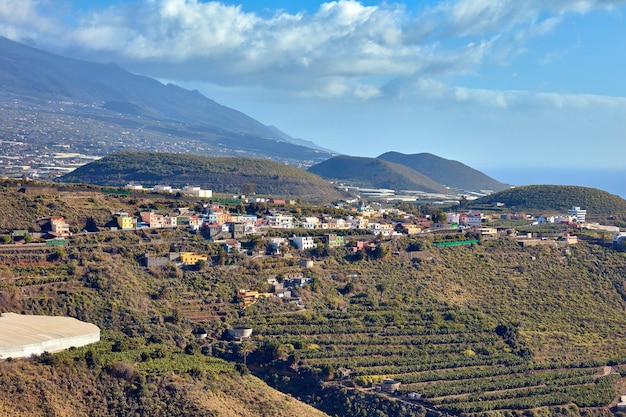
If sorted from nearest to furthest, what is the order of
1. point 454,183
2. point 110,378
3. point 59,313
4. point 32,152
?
point 110,378
point 59,313
point 32,152
point 454,183

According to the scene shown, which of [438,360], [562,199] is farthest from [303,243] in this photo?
[562,199]

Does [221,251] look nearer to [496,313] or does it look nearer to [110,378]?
[496,313]

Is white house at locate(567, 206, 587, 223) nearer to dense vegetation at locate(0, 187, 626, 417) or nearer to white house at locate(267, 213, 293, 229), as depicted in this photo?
dense vegetation at locate(0, 187, 626, 417)

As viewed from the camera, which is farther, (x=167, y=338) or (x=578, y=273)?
(x=578, y=273)

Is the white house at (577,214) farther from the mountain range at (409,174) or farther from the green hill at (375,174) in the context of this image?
the green hill at (375,174)

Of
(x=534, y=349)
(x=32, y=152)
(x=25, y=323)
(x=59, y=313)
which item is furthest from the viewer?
(x=32, y=152)

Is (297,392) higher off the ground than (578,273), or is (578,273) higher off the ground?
(578,273)

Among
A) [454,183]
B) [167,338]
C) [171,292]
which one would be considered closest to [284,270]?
[171,292]

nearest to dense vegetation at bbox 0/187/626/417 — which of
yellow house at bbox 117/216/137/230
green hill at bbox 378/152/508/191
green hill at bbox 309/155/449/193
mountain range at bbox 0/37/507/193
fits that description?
yellow house at bbox 117/216/137/230
